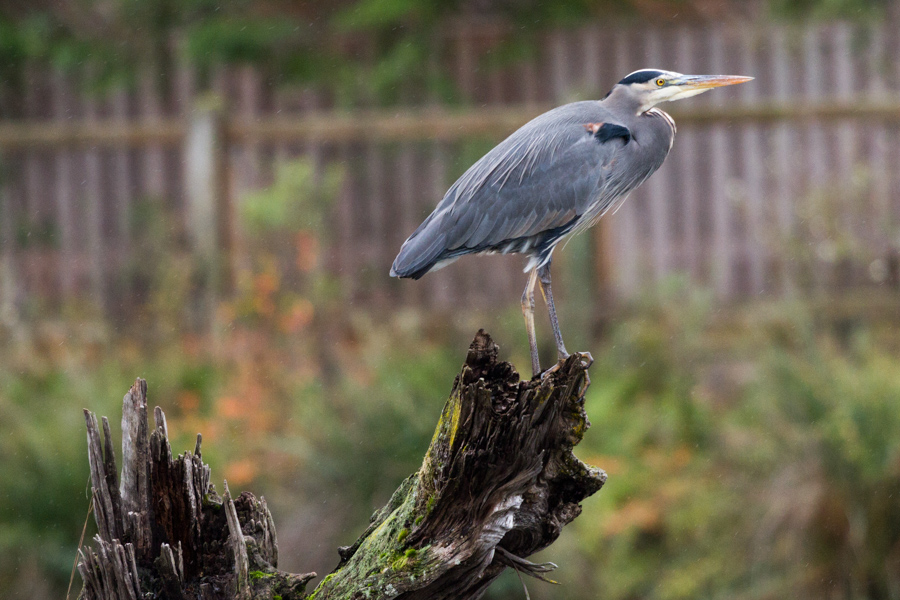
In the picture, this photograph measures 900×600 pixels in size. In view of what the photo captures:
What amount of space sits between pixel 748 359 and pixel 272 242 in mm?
3805

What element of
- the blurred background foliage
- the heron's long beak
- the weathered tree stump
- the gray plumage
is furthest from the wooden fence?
the weathered tree stump

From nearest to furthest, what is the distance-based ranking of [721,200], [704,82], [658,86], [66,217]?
[704,82], [658,86], [721,200], [66,217]

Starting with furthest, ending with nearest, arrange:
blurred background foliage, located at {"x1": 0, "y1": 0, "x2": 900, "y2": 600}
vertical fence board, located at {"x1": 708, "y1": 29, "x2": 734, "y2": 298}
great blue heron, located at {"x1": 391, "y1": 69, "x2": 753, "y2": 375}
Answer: vertical fence board, located at {"x1": 708, "y1": 29, "x2": 734, "y2": 298}, blurred background foliage, located at {"x1": 0, "y1": 0, "x2": 900, "y2": 600}, great blue heron, located at {"x1": 391, "y1": 69, "x2": 753, "y2": 375}

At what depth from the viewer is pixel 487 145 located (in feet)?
29.4

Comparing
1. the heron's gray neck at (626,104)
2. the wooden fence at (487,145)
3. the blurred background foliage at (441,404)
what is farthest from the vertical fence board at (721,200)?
the heron's gray neck at (626,104)

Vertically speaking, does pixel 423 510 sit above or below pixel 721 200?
below

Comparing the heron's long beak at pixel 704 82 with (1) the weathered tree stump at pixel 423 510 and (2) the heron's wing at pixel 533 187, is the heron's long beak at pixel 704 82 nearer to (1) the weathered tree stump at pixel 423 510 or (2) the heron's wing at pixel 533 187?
(2) the heron's wing at pixel 533 187

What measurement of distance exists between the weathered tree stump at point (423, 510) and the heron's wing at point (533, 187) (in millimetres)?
1173

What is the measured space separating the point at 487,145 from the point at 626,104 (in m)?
4.97

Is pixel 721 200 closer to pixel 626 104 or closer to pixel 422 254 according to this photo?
pixel 626 104

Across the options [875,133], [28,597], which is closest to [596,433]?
[28,597]

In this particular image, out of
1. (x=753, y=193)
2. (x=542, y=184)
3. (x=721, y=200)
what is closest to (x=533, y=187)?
(x=542, y=184)

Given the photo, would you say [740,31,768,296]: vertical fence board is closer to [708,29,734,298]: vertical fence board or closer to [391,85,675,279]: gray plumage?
[708,29,734,298]: vertical fence board

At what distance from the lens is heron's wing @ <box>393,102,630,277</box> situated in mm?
3949
